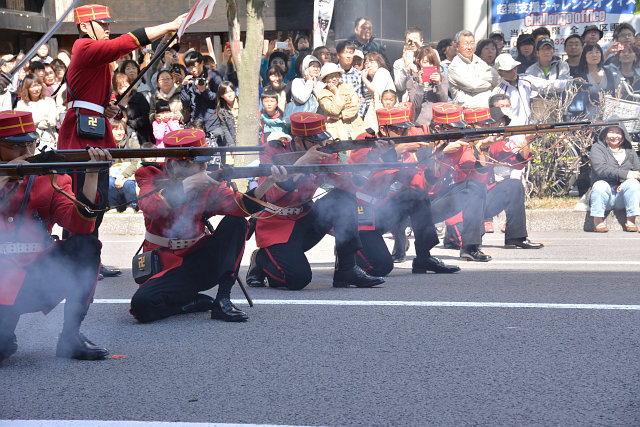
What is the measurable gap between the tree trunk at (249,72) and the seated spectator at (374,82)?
138 cm

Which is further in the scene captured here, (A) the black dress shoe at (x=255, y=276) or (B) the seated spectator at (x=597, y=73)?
(B) the seated spectator at (x=597, y=73)

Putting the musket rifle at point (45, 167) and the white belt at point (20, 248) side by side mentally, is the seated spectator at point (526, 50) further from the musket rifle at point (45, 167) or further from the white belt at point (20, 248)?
the musket rifle at point (45, 167)

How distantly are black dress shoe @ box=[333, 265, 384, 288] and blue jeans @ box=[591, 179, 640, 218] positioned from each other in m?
4.33

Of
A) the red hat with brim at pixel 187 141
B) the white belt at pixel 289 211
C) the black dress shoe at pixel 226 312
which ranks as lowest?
the black dress shoe at pixel 226 312

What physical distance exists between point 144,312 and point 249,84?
648 centimetres

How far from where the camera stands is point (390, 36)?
50.3ft

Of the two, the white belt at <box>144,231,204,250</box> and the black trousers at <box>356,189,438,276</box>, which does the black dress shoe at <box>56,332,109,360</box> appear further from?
the black trousers at <box>356,189,438,276</box>

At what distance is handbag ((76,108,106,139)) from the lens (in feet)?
21.0

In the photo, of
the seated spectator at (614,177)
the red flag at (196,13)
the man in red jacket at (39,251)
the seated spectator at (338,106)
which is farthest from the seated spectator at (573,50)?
the man in red jacket at (39,251)

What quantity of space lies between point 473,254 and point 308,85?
12.4 feet

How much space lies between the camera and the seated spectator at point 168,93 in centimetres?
1230

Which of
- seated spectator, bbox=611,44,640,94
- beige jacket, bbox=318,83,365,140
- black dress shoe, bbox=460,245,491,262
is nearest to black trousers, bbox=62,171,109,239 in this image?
black dress shoe, bbox=460,245,491,262

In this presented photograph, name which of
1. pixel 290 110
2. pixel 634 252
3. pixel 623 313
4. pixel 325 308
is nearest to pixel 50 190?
pixel 325 308

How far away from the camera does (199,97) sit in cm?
1227
